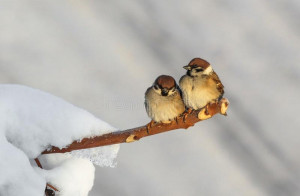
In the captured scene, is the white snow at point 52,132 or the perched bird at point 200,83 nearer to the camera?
the white snow at point 52,132

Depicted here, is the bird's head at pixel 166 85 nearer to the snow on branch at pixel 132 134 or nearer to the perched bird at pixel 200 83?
the perched bird at pixel 200 83

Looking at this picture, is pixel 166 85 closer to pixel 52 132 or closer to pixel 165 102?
pixel 165 102

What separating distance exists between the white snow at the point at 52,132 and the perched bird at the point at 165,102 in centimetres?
37

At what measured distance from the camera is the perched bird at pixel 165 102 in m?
0.94

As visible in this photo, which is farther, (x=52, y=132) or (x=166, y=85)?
(x=166, y=85)

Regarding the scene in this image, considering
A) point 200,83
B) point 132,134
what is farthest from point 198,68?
point 132,134

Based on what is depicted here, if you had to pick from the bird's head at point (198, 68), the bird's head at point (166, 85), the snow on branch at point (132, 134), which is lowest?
the snow on branch at point (132, 134)

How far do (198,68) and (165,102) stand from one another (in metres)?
0.11

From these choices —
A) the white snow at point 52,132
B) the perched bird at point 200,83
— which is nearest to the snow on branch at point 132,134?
the white snow at point 52,132

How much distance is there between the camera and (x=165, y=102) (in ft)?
3.29

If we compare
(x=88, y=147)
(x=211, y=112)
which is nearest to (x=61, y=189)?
(x=88, y=147)

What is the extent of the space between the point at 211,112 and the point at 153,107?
549 millimetres

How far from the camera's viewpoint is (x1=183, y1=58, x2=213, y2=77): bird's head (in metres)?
0.96

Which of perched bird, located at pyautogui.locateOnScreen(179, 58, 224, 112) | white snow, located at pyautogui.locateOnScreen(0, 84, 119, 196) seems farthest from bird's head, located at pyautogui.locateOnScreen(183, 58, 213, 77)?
white snow, located at pyautogui.locateOnScreen(0, 84, 119, 196)
